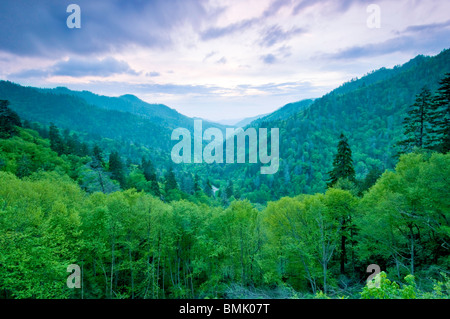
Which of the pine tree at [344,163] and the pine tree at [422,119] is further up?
the pine tree at [422,119]

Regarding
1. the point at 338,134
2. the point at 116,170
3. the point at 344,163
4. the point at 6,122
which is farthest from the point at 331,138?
the point at 6,122

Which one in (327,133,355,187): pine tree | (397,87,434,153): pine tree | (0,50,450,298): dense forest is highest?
(397,87,434,153): pine tree

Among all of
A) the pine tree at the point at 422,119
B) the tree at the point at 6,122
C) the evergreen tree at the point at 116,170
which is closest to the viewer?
the pine tree at the point at 422,119

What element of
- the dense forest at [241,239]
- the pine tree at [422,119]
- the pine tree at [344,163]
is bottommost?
the dense forest at [241,239]

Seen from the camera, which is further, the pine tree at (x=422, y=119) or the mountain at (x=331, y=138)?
the mountain at (x=331, y=138)

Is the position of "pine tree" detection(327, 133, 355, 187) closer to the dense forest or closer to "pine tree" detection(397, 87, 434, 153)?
the dense forest

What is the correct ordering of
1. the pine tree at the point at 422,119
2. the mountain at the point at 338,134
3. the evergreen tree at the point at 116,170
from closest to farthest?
the pine tree at the point at 422,119
the evergreen tree at the point at 116,170
the mountain at the point at 338,134

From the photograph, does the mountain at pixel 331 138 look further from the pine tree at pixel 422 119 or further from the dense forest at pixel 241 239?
the dense forest at pixel 241 239

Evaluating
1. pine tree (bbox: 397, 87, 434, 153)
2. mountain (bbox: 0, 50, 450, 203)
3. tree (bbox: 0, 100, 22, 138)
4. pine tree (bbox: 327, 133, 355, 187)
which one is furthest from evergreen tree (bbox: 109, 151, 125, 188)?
mountain (bbox: 0, 50, 450, 203)

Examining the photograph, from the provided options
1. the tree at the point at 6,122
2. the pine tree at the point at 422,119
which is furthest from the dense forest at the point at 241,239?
the tree at the point at 6,122

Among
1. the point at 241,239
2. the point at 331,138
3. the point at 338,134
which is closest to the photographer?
the point at 241,239

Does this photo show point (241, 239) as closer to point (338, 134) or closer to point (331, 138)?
point (331, 138)

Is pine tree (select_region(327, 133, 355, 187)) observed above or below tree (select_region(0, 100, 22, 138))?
below
